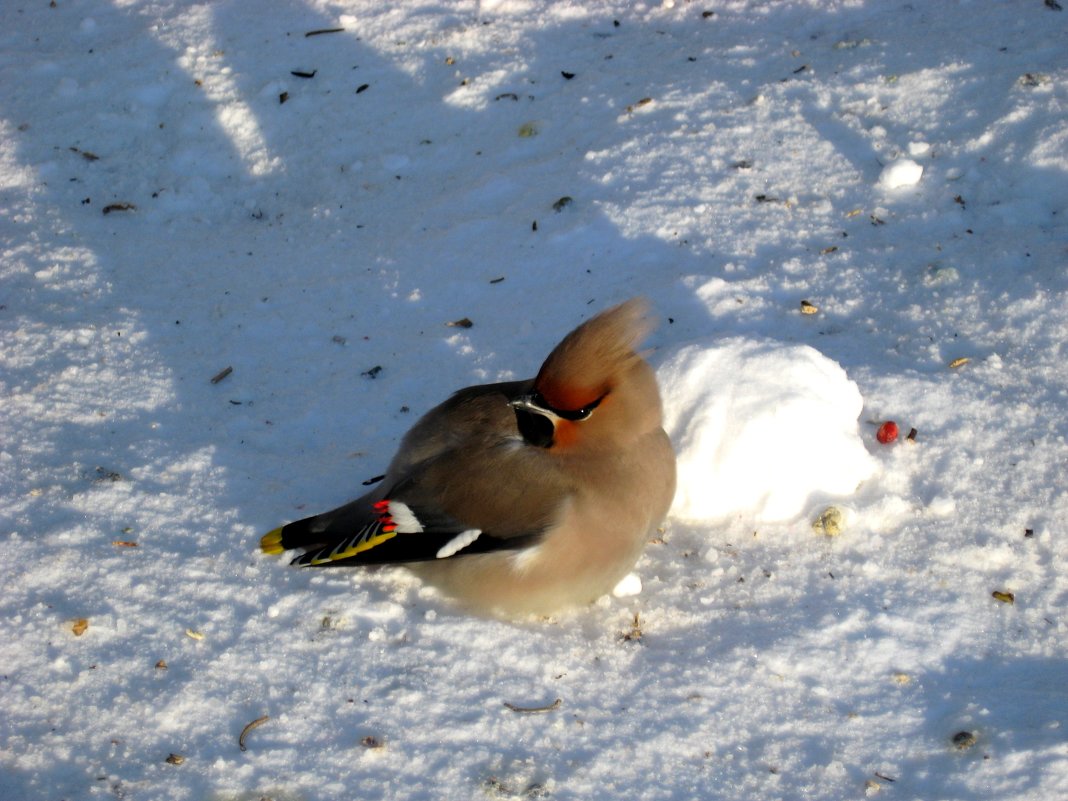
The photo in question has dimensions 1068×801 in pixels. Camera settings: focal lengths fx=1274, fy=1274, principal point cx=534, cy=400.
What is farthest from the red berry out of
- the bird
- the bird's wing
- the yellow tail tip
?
the yellow tail tip

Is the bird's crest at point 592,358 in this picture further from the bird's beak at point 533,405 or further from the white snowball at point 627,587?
the white snowball at point 627,587

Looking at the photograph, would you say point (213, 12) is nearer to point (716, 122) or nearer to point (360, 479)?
point (716, 122)

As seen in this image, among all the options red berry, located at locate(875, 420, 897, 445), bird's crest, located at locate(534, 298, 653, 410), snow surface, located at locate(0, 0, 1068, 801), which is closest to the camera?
snow surface, located at locate(0, 0, 1068, 801)

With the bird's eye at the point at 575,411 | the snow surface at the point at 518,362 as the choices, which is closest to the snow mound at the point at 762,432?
the snow surface at the point at 518,362

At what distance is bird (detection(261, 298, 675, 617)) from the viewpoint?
350cm

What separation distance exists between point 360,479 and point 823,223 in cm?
217

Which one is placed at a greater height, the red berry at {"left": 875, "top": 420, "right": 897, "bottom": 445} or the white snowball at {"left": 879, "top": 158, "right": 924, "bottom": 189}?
the white snowball at {"left": 879, "top": 158, "right": 924, "bottom": 189}

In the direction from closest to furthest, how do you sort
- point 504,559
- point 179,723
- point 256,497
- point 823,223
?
point 179,723 < point 504,559 < point 256,497 < point 823,223

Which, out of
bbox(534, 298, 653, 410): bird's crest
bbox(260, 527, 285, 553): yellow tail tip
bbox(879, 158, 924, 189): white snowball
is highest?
bbox(534, 298, 653, 410): bird's crest

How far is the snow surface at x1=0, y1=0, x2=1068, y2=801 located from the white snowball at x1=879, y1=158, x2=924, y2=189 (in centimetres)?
12

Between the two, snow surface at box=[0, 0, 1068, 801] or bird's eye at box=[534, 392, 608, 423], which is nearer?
snow surface at box=[0, 0, 1068, 801]

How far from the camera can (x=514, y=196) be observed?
5430 millimetres

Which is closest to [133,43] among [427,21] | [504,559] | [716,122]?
[427,21]

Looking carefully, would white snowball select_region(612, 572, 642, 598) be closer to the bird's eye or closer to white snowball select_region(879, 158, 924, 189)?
the bird's eye
